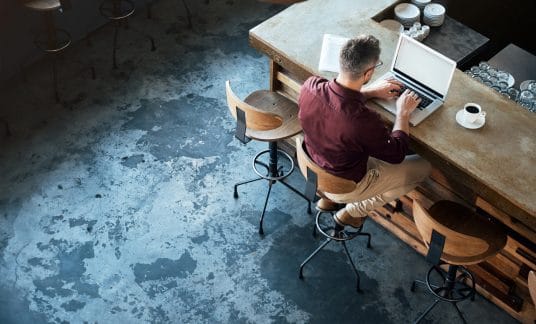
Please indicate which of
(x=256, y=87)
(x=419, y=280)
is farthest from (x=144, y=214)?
(x=419, y=280)

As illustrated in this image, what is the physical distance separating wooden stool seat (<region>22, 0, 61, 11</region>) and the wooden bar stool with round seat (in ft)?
9.48

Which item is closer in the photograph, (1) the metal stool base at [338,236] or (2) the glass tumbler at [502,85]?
(1) the metal stool base at [338,236]

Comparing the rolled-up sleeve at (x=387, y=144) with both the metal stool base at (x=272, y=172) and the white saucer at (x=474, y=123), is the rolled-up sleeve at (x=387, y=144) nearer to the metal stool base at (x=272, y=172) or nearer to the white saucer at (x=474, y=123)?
the white saucer at (x=474, y=123)

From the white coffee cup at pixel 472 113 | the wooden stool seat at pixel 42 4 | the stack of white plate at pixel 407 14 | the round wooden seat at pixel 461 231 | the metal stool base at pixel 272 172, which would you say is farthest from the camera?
the wooden stool seat at pixel 42 4

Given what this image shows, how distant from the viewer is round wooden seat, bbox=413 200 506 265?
10.6ft

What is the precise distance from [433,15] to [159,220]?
2163mm

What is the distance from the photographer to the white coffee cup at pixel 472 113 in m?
3.54

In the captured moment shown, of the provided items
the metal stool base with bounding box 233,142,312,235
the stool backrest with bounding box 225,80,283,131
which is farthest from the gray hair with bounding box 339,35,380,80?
the metal stool base with bounding box 233,142,312,235

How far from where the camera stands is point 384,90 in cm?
365

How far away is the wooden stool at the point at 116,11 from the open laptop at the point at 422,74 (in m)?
2.43

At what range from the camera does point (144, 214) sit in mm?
4453

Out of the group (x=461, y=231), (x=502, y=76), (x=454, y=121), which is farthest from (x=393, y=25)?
(x=461, y=231)

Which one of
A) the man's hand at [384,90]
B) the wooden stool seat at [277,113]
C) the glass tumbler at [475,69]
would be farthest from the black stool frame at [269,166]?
the glass tumbler at [475,69]

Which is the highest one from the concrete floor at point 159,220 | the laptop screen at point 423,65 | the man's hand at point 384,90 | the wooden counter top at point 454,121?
the laptop screen at point 423,65
